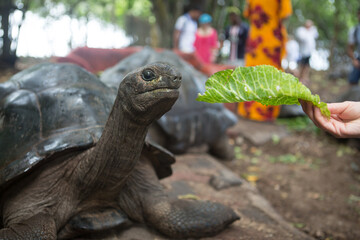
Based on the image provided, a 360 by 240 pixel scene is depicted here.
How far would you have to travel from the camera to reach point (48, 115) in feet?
6.49

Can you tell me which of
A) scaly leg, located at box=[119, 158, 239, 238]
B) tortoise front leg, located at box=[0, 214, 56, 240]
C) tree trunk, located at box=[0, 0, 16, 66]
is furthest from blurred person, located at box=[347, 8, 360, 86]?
tree trunk, located at box=[0, 0, 16, 66]

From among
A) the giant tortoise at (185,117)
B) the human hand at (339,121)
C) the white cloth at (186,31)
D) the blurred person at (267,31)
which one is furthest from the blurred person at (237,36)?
the human hand at (339,121)

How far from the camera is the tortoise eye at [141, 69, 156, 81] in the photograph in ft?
4.90

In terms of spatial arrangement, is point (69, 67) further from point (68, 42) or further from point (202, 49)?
point (68, 42)

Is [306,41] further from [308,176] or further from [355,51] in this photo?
[308,176]

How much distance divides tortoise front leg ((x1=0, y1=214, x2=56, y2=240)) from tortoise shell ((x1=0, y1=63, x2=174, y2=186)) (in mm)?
237

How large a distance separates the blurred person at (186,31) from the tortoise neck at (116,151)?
18.1 feet

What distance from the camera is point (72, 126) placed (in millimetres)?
1942

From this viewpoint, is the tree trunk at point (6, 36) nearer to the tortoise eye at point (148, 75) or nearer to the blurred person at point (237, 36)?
the blurred person at point (237, 36)

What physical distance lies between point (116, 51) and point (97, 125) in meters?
3.43

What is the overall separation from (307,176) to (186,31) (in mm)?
4013

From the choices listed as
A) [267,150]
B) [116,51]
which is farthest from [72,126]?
[267,150]

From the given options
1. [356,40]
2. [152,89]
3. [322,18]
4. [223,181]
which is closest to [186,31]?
[356,40]

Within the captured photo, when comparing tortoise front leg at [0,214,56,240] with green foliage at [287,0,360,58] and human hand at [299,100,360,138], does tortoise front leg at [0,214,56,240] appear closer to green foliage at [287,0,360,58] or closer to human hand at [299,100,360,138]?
human hand at [299,100,360,138]
